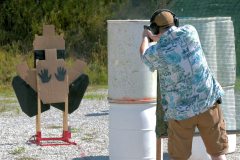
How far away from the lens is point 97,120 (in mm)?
6480

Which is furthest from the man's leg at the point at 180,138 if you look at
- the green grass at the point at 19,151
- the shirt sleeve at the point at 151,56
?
the green grass at the point at 19,151

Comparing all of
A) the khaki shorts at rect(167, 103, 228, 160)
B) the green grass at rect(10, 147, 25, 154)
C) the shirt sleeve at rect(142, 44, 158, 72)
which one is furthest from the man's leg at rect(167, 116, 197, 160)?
the green grass at rect(10, 147, 25, 154)

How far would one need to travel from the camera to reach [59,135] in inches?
215

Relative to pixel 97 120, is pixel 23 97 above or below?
above

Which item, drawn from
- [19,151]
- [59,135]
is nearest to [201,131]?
[19,151]

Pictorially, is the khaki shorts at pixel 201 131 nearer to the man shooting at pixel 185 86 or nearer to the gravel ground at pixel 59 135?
the man shooting at pixel 185 86

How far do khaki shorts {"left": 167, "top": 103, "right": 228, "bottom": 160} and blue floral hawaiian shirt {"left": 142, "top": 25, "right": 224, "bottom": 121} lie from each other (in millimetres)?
66

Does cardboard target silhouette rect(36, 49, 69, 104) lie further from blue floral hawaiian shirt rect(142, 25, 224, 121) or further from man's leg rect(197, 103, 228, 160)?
man's leg rect(197, 103, 228, 160)

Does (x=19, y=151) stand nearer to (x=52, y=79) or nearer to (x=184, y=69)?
(x=52, y=79)

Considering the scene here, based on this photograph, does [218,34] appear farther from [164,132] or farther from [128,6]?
[128,6]


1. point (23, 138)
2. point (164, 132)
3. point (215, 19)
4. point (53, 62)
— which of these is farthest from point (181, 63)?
point (23, 138)

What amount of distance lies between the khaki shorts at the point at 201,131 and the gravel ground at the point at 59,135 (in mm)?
1725

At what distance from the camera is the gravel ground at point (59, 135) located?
14.4ft

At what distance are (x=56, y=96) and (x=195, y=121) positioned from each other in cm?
294
